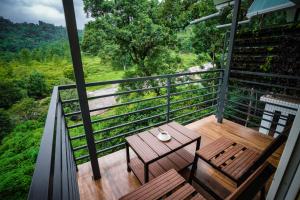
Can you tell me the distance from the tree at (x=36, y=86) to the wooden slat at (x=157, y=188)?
8937 millimetres

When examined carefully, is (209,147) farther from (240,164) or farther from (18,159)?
(18,159)

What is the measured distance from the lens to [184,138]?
203cm

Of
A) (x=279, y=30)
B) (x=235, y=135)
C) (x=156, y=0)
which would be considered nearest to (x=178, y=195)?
(x=235, y=135)

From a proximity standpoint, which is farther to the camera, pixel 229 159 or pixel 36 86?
pixel 36 86

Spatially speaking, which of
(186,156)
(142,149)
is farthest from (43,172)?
(186,156)

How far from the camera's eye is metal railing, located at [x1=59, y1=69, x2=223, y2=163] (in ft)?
7.13

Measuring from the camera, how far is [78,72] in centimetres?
161

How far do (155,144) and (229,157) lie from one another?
827 millimetres

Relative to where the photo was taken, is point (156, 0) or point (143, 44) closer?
point (143, 44)

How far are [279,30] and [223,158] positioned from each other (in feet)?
6.96

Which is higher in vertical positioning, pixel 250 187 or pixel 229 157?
pixel 250 187

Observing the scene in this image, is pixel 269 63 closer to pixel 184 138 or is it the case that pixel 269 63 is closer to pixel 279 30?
pixel 279 30

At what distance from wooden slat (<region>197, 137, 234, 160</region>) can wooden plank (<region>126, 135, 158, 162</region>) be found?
1.78ft

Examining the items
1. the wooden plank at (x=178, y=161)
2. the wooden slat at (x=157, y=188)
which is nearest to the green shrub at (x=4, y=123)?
the wooden plank at (x=178, y=161)
